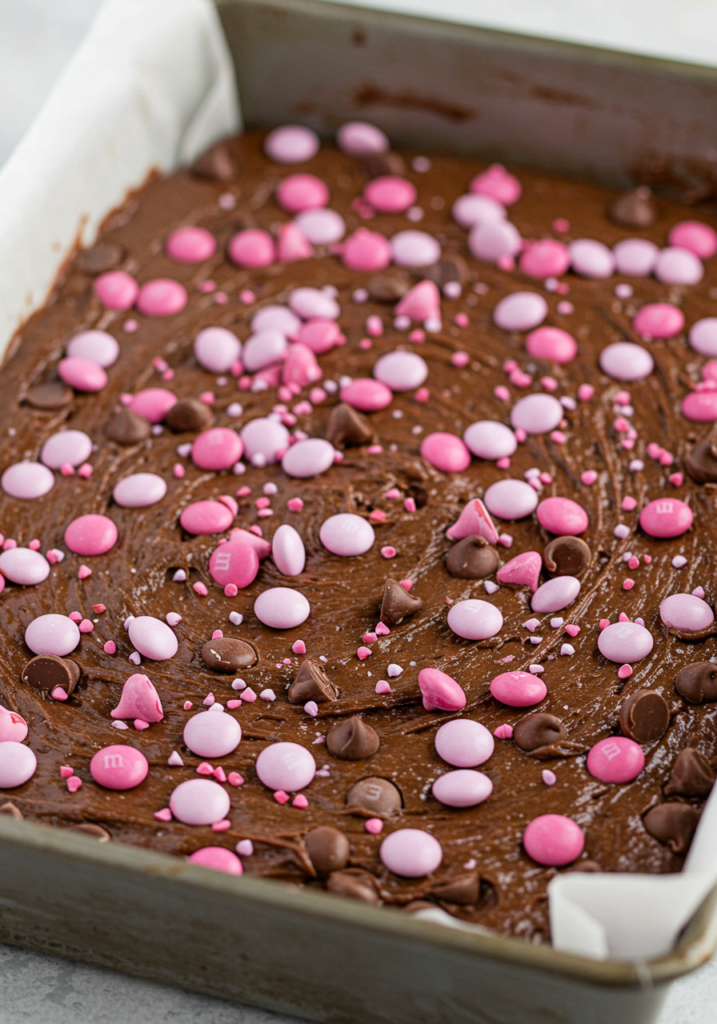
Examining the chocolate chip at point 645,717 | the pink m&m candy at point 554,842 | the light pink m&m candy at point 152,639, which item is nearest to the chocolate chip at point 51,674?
the light pink m&m candy at point 152,639

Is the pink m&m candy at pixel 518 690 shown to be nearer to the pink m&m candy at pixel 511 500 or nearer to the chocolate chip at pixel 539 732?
the chocolate chip at pixel 539 732

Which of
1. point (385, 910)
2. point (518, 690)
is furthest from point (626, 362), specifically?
point (385, 910)

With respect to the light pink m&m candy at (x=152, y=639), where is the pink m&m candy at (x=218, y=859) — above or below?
Answer: below

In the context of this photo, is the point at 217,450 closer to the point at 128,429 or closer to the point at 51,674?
the point at 128,429

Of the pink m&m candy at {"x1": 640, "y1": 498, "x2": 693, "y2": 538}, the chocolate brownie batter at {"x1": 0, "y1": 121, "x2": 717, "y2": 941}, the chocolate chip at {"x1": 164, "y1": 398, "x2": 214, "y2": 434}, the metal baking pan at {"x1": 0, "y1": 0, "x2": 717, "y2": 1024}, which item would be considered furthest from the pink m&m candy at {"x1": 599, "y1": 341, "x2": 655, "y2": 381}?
the chocolate chip at {"x1": 164, "y1": 398, "x2": 214, "y2": 434}

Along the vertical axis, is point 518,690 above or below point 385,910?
below

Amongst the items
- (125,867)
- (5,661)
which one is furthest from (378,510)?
(125,867)

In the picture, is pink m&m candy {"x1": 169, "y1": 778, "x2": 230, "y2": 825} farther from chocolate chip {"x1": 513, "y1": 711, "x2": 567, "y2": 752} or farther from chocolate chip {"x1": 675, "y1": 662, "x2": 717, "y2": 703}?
chocolate chip {"x1": 675, "y1": 662, "x2": 717, "y2": 703}

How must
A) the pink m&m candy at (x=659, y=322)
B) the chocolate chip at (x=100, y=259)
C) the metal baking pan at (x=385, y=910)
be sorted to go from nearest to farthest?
the metal baking pan at (x=385, y=910) < the pink m&m candy at (x=659, y=322) < the chocolate chip at (x=100, y=259)
